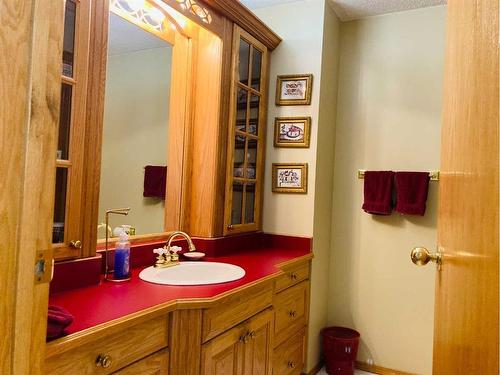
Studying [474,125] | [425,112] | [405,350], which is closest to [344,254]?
[405,350]

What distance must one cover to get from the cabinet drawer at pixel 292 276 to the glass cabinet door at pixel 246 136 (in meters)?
0.40

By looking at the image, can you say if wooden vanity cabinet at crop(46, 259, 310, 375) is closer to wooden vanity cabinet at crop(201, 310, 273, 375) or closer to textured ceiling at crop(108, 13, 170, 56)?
wooden vanity cabinet at crop(201, 310, 273, 375)

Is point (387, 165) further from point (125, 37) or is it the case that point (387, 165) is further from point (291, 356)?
point (125, 37)

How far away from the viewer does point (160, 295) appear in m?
1.30

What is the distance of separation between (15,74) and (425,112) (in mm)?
2498

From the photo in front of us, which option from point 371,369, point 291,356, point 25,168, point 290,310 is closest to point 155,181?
point 290,310

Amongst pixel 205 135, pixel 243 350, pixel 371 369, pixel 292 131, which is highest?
pixel 292 131

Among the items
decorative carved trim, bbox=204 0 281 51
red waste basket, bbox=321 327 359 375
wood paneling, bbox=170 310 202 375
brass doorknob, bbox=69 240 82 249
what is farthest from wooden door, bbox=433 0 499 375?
red waste basket, bbox=321 327 359 375

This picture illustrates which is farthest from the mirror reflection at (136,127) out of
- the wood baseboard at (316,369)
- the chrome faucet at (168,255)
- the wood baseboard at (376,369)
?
the wood baseboard at (376,369)

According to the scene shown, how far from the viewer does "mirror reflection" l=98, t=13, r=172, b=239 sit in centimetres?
169

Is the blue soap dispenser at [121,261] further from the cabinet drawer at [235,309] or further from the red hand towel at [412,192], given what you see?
the red hand towel at [412,192]

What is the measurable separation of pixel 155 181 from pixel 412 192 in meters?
1.59

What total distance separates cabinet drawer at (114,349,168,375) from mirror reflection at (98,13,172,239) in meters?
0.69

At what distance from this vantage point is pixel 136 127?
1836mm
